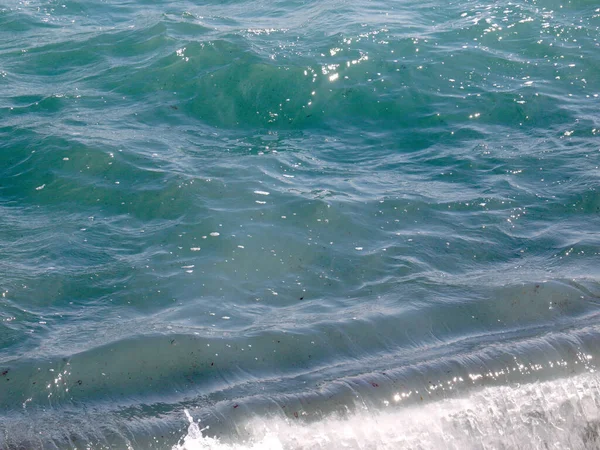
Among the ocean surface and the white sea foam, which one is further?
the ocean surface

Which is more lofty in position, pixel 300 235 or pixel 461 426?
pixel 300 235

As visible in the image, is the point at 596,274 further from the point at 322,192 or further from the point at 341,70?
the point at 341,70

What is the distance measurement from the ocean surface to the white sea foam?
0.05 feet

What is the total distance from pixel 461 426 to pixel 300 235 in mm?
2631

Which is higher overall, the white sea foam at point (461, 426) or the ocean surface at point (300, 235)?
the ocean surface at point (300, 235)

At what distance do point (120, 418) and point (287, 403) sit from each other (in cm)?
108

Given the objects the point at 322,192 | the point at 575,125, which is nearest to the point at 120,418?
the point at 322,192

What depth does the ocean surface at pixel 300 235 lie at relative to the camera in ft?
14.1

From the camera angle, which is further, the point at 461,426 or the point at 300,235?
the point at 300,235

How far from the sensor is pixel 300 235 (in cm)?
625

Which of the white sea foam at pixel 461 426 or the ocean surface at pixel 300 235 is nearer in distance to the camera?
the white sea foam at pixel 461 426

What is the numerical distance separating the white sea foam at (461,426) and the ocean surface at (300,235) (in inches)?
0.6

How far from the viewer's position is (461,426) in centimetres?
412

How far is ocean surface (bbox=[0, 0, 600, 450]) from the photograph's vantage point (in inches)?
169
